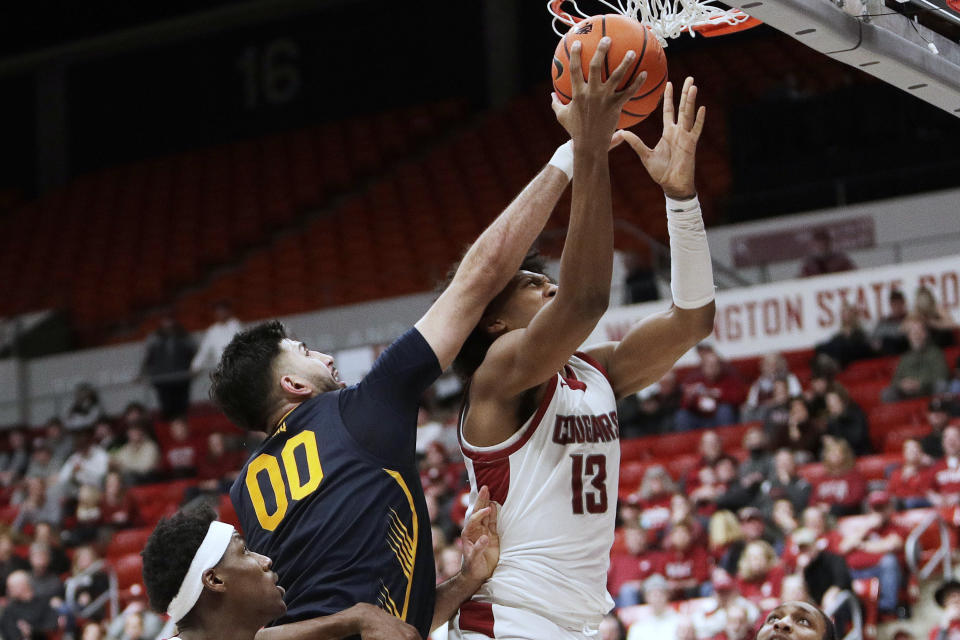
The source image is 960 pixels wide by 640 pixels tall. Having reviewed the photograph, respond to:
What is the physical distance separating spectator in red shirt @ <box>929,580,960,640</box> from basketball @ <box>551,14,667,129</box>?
17.1ft

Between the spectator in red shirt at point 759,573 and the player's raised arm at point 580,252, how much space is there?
18.3ft

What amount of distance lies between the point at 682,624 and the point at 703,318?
17.1 feet

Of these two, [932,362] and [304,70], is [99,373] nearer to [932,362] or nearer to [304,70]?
[304,70]

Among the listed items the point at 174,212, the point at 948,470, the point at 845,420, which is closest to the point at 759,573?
the point at 948,470

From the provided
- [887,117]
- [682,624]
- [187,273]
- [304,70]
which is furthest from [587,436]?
[304,70]

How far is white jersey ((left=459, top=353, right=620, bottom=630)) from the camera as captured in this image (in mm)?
3643

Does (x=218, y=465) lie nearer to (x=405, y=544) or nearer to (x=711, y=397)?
(x=711, y=397)

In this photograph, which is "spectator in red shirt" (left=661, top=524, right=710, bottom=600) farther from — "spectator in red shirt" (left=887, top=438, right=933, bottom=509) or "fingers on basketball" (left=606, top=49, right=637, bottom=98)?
"fingers on basketball" (left=606, top=49, right=637, bottom=98)

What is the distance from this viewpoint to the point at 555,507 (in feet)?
12.0

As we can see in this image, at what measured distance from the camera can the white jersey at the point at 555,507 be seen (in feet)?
12.0

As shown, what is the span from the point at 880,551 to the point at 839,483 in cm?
85

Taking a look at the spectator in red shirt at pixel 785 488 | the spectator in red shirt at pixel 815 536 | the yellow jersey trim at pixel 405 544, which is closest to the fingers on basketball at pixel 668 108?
the yellow jersey trim at pixel 405 544

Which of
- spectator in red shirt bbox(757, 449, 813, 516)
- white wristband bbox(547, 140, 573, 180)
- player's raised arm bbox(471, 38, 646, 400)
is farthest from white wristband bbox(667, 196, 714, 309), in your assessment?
spectator in red shirt bbox(757, 449, 813, 516)

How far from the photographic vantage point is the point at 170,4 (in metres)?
23.1
